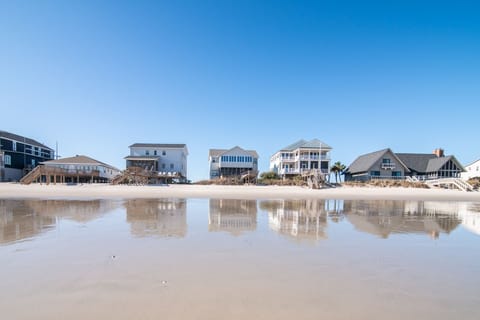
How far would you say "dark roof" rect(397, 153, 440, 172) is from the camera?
4350cm

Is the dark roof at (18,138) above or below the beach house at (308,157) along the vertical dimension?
above

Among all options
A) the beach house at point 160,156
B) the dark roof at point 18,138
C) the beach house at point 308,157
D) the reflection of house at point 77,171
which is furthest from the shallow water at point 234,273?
the dark roof at point 18,138

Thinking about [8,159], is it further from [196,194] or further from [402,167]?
[402,167]

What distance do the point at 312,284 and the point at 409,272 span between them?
2.37 meters

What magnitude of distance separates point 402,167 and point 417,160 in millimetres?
6838

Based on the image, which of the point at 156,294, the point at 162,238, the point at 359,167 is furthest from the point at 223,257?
the point at 359,167

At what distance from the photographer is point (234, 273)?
452 cm

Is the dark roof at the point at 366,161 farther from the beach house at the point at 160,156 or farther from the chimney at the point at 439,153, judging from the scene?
the beach house at the point at 160,156

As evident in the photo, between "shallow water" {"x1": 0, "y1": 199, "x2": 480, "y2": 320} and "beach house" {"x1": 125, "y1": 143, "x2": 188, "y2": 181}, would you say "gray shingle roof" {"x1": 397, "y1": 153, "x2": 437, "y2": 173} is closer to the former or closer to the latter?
"shallow water" {"x1": 0, "y1": 199, "x2": 480, "y2": 320}

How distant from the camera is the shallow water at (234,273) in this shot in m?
3.23

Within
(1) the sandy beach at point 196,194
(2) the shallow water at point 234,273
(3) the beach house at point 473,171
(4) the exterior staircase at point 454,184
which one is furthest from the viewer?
(3) the beach house at point 473,171

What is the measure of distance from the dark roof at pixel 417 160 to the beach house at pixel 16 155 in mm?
72771

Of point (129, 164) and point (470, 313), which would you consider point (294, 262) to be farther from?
point (129, 164)

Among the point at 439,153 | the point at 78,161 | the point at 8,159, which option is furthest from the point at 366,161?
the point at 8,159
